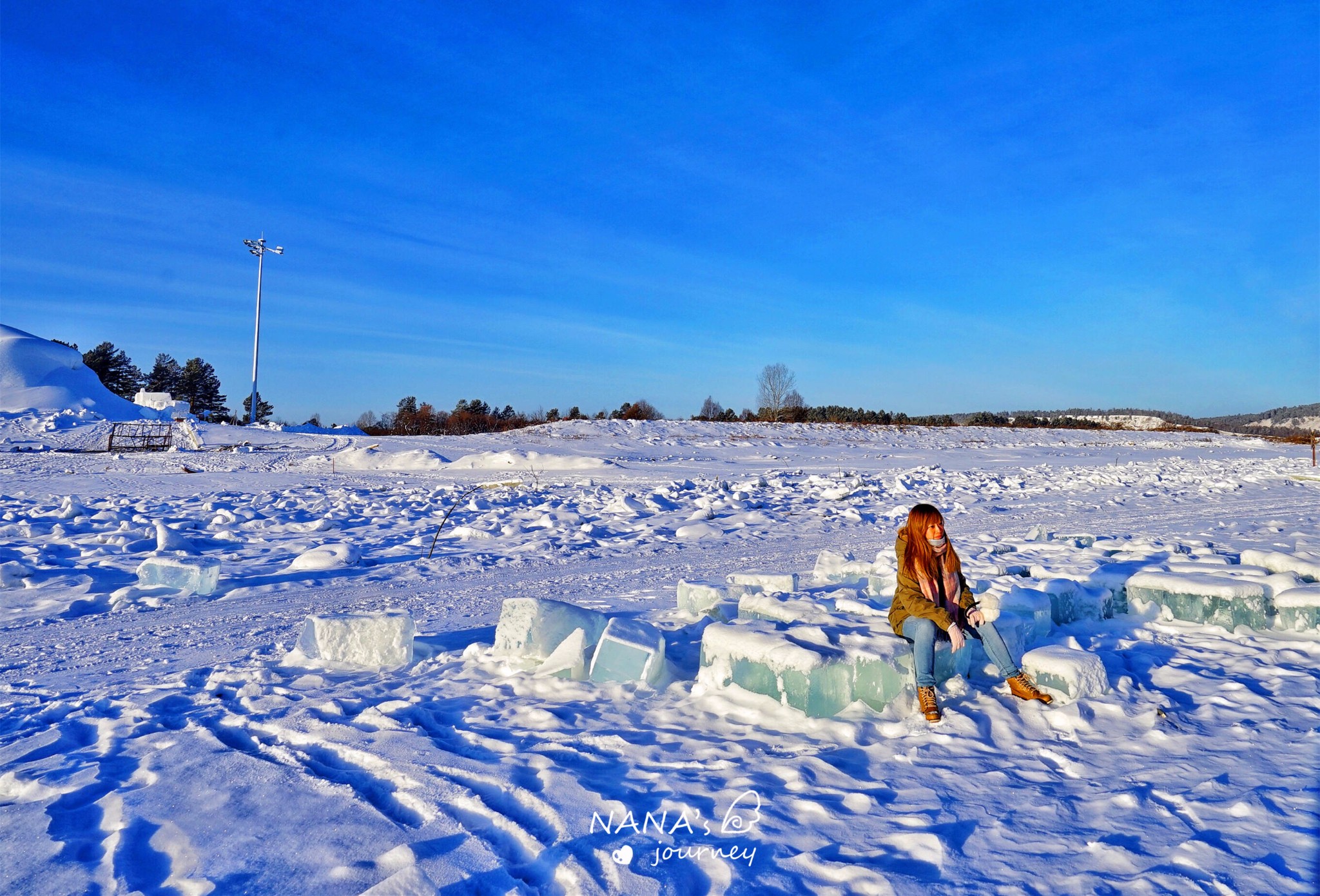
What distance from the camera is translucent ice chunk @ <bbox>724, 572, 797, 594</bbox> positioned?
5863 mm

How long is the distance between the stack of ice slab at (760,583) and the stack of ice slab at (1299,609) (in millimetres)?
3411

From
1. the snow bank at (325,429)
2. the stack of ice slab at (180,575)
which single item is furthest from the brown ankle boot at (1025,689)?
the snow bank at (325,429)

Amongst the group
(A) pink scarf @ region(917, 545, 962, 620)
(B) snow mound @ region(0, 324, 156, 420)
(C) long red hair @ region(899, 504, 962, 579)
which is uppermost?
(B) snow mound @ region(0, 324, 156, 420)

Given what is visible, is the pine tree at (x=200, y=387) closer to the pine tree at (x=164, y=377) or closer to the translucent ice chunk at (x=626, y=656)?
the pine tree at (x=164, y=377)

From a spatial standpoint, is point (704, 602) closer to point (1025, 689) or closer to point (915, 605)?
point (915, 605)

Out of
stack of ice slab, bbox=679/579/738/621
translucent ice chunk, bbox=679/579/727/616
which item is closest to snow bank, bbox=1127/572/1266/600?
stack of ice slab, bbox=679/579/738/621

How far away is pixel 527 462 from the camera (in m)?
19.3

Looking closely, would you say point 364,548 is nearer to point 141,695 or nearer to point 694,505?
point 141,695

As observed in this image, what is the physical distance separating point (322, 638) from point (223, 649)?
0.82 meters

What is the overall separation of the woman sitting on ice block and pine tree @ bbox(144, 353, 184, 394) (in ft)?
214

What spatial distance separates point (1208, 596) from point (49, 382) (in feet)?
160

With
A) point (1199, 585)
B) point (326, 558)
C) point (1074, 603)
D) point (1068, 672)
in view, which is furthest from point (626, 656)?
point (326, 558)

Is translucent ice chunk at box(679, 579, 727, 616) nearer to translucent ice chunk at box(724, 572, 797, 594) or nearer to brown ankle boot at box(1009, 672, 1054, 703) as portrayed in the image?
translucent ice chunk at box(724, 572, 797, 594)

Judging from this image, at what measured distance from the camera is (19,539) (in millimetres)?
8023
